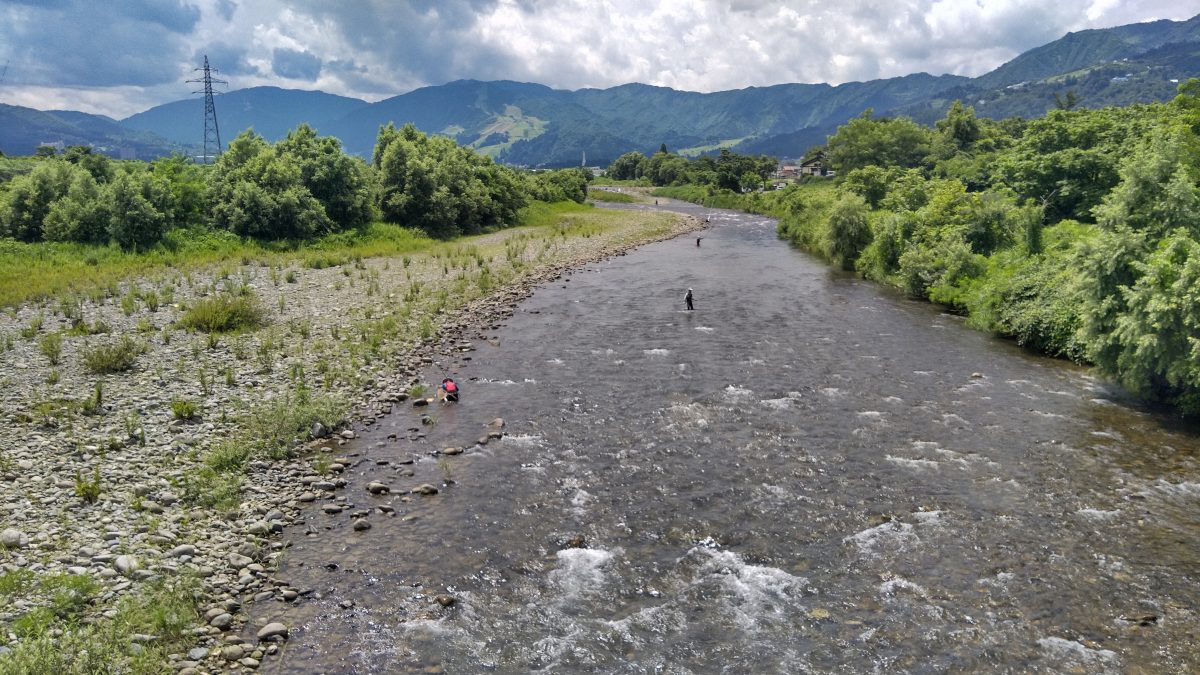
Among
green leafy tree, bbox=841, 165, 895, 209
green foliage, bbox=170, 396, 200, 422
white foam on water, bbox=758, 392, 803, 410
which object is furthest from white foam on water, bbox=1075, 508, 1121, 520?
green leafy tree, bbox=841, 165, 895, 209

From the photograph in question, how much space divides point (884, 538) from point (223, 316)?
3222 cm

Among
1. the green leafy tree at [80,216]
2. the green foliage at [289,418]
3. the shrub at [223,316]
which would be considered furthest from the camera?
the green leafy tree at [80,216]

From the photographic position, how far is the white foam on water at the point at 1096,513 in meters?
18.6

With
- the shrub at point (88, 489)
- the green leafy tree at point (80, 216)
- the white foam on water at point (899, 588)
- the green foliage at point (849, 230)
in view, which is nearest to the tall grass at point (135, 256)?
the green leafy tree at point (80, 216)

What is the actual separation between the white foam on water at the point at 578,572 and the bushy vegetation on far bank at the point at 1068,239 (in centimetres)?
2109

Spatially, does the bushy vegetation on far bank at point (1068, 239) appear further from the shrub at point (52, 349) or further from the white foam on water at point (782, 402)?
the shrub at point (52, 349)

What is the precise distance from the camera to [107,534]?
605 inches

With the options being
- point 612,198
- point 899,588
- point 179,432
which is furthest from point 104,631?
point 612,198

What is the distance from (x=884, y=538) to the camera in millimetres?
17625

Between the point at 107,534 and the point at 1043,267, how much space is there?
4300 centimetres

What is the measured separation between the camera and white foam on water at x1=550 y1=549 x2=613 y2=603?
1547 centimetres

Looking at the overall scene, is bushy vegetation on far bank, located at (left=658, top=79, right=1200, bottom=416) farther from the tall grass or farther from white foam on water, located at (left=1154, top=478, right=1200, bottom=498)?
the tall grass

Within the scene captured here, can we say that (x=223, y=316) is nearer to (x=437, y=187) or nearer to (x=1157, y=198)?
(x=1157, y=198)

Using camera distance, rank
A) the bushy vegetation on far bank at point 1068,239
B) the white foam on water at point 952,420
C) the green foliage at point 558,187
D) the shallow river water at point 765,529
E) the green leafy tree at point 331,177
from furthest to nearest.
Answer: the green foliage at point 558,187
the green leafy tree at point 331,177
the white foam on water at point 952,420
the bushy vegetation on far bank at point 1068,239
the shallow river water at point 765,529
